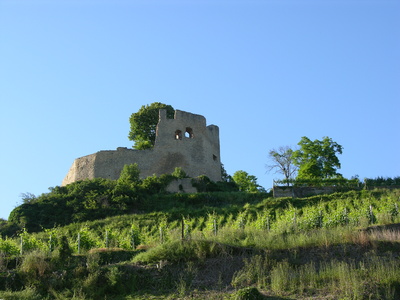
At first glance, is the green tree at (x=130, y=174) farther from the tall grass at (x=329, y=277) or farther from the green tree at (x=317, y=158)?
the tall grass at (x=329, y=277)

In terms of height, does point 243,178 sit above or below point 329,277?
above

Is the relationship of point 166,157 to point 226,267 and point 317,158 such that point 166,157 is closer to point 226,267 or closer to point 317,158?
point 317,158

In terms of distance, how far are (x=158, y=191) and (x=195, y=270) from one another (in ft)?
75.9

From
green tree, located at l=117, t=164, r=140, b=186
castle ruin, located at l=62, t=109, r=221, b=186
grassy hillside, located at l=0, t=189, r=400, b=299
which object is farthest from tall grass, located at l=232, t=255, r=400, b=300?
castle ruin, located at l=62, t=109, r=221, b=186

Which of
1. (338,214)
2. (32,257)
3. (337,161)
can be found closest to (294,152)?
(337,161)

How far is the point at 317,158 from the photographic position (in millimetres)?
45875

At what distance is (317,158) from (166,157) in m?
10.4

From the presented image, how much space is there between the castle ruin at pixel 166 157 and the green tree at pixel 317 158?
5.96 metres

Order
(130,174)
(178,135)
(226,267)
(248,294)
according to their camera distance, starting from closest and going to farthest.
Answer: (248,294)
(226,267)
(130,174)
(178,135)

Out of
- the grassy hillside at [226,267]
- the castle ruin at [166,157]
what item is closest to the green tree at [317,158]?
the castle ruin at [166,157]

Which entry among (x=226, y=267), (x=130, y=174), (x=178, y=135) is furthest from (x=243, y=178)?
(x=226, y=267)

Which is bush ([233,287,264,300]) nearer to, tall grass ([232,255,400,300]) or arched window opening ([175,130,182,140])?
tall grass ([232,255,400,300])

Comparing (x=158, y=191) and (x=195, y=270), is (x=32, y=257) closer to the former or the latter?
(x=195, y=270)

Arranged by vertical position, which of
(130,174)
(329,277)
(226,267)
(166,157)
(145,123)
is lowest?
(329,277)
